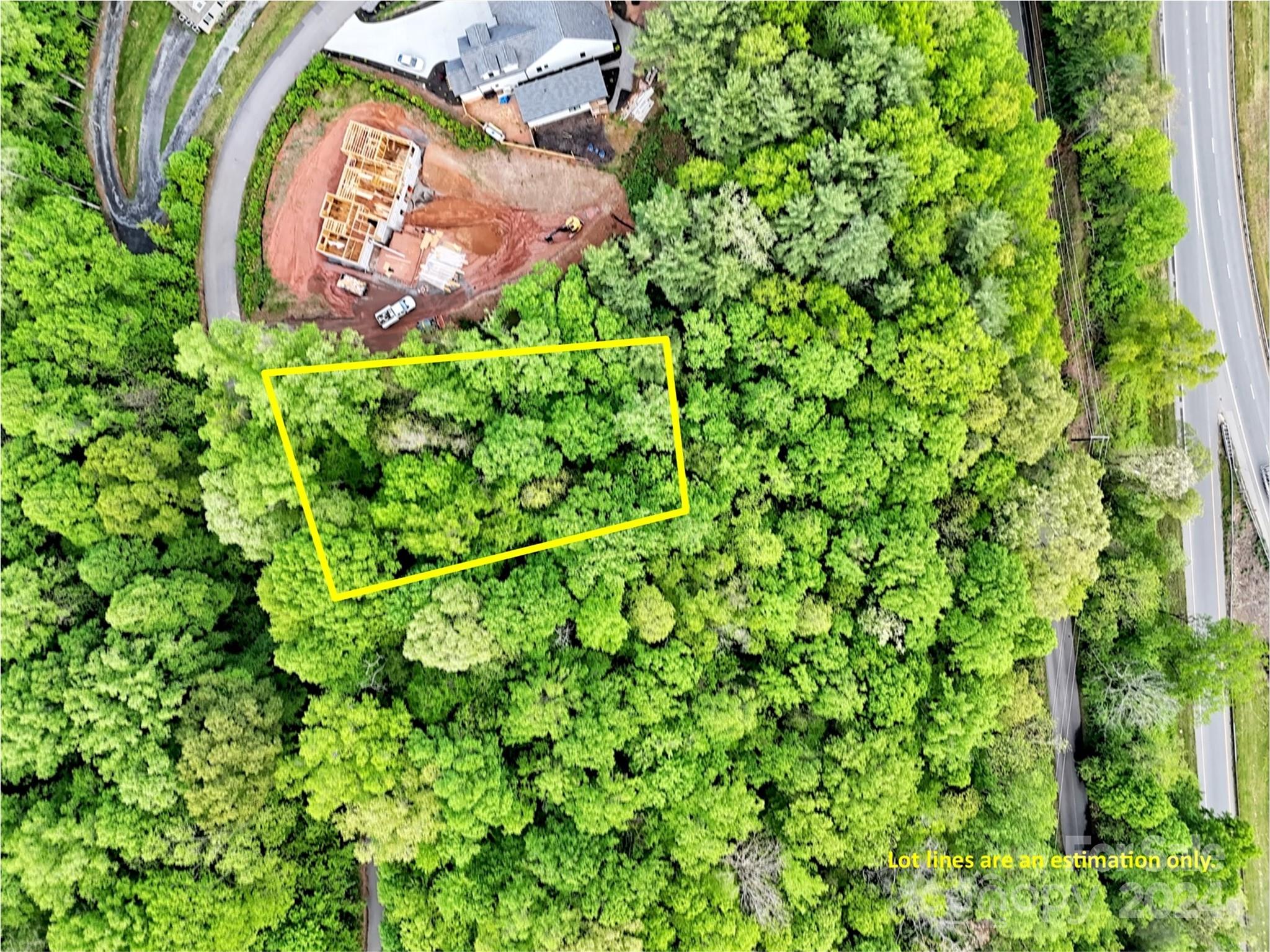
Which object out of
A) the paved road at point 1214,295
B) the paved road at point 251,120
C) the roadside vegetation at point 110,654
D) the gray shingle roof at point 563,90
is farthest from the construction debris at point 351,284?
the paved road at point 1214,295

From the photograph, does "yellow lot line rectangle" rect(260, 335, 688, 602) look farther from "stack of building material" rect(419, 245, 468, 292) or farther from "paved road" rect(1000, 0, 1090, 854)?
"paved road" rect(1000, 0, 1090, 854)

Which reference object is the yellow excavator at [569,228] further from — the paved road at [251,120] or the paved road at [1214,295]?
the paved road at [1214,295]

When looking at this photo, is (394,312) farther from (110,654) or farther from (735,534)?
(735,534)

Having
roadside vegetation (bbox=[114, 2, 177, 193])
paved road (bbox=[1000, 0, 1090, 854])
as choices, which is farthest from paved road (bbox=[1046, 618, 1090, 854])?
roadside vegetation (bbox=[114, 2, 177, 193])

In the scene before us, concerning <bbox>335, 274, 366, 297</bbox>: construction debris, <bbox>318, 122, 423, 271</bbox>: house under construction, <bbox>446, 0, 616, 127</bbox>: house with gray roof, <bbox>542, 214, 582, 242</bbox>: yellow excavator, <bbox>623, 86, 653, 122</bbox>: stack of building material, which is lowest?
<bbox>335, 274, 366, 297</bbox>: construction debris

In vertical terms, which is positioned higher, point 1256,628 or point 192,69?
point 192,69

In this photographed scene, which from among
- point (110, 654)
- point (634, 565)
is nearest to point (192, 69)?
point (110, 654)

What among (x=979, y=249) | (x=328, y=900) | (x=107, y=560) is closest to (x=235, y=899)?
(x=328, y=900)
